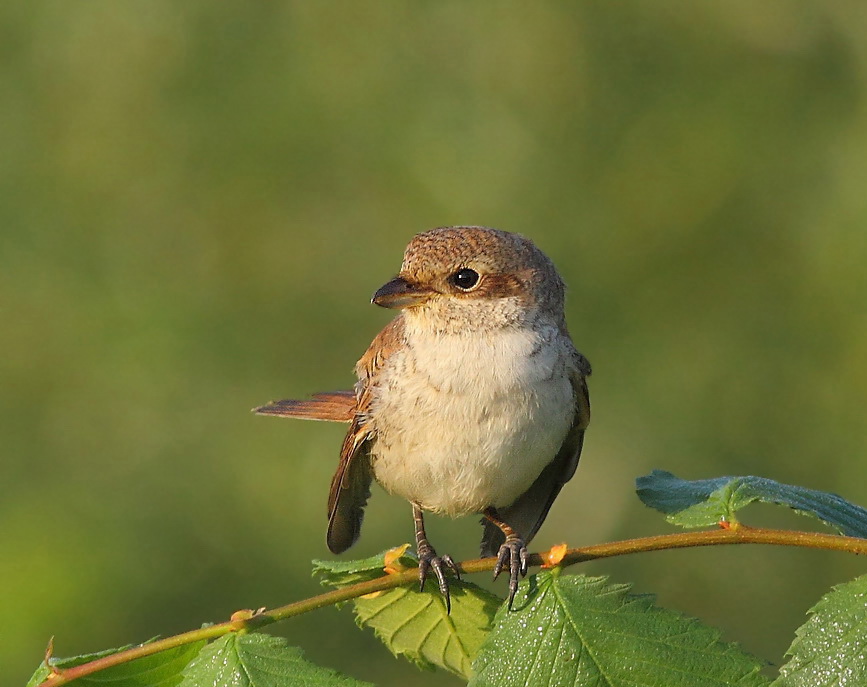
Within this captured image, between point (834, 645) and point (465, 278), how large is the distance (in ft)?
5.27

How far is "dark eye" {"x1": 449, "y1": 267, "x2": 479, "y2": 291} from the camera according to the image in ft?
11.6

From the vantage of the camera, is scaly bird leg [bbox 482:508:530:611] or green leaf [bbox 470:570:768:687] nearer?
green leaf [bbox 470:570:768:687]

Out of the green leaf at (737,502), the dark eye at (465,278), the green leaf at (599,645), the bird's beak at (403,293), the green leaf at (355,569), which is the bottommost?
the green leaf at (599,645)

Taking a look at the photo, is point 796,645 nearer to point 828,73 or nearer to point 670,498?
point 670,498

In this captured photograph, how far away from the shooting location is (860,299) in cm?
620

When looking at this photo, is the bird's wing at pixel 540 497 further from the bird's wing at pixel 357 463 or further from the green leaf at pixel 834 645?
the green leaf at pixel 834 645

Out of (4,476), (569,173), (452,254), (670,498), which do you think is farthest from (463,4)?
(670,498)

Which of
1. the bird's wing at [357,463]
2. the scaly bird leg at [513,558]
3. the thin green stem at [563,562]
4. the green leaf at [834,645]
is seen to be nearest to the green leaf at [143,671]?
the thin green stem at [563,562]

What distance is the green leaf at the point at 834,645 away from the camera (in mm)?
2207

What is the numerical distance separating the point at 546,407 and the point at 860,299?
3.31 m

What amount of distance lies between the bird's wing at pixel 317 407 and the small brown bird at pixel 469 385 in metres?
0.18

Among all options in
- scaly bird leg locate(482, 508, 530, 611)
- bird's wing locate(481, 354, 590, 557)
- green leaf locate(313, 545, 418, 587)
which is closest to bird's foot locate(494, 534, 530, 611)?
scaly bird leg locate(482, 508, 530, 611)

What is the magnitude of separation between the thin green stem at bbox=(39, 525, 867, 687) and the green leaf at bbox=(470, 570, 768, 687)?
0.08 m

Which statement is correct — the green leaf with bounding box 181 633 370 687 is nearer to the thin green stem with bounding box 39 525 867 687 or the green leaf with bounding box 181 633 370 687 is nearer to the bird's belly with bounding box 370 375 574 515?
the thin green stem with bounding box 39 525 867 687
